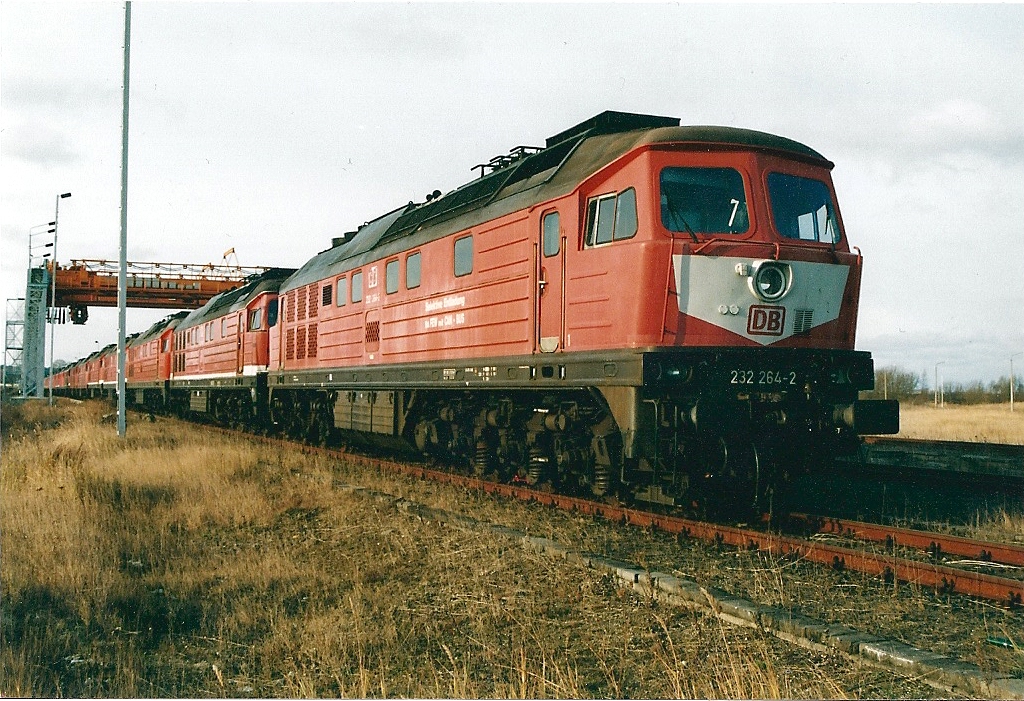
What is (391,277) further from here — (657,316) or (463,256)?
(657,316)

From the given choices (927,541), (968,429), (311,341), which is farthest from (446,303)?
(968,429)

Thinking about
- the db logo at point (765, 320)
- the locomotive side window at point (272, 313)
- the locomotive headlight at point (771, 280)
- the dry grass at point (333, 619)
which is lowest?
the dry grass at point (333, 619)

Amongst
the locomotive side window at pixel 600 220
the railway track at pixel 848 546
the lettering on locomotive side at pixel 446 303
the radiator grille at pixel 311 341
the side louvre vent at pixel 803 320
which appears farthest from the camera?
the radiator grille at pixel 311 341

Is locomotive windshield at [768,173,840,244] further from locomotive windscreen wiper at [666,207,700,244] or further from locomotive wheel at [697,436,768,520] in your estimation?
locomotive wheel at [697,436,768,520]

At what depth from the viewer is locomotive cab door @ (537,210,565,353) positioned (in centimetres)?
966

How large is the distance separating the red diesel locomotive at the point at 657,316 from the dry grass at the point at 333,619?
1970mm

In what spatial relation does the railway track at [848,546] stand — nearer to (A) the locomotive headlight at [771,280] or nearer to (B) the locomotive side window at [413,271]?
(A) the locomotive headlight at [771,280]

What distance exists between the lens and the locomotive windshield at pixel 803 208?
8883 mm

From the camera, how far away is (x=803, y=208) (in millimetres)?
9102

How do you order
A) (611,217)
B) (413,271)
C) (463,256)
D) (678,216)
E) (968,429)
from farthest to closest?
(968,429), (413,271), (463,256), (611,217), (678,216)

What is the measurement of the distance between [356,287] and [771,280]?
959 cm

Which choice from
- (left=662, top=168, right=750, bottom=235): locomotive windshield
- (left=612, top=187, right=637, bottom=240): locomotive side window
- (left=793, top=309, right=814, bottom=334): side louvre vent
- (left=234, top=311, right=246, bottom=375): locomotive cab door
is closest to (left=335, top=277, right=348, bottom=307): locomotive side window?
(left=234, top=311, right=246, bottom=375): locomotive cab door

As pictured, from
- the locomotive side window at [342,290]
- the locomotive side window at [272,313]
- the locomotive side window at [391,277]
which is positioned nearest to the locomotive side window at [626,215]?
the locomotive side window at [391,277]

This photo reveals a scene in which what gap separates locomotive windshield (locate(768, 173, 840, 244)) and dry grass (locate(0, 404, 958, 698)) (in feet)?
14.0
